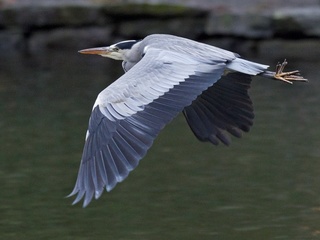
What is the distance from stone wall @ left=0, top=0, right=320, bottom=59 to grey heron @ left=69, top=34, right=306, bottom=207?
7933 mm

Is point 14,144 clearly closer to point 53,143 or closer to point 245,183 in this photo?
point 53,143

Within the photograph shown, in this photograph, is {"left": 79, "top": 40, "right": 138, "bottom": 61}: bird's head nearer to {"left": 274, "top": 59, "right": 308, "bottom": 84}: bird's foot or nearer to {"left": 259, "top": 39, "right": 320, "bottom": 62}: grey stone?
{"left": 274, "top": 59, "right": 308, "bottom": 84}: bird's foot

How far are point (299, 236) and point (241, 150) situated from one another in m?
2.76

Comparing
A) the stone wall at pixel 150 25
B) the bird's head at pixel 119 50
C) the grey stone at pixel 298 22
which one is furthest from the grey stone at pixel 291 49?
the bird's head at pixel 119 50

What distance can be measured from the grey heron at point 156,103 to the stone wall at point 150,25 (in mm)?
7933

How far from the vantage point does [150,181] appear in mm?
8430

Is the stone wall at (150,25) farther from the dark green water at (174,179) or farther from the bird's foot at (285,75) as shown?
the bird's foot at (285,75)

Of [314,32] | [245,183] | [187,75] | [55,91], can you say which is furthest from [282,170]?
[314,32]

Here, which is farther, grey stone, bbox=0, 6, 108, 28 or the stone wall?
grey stone, bbox=0, 6, 108, 28

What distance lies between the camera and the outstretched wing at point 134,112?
Result: 227 inches

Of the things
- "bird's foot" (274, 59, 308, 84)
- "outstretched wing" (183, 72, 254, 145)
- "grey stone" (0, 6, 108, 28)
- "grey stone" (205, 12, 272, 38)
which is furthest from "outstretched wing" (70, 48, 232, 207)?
"grey stone" (0, 6, 108, 28)

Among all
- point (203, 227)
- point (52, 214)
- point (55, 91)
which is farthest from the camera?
point (55, 91)

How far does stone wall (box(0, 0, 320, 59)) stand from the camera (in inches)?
609

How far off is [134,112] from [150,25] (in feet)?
33.4
